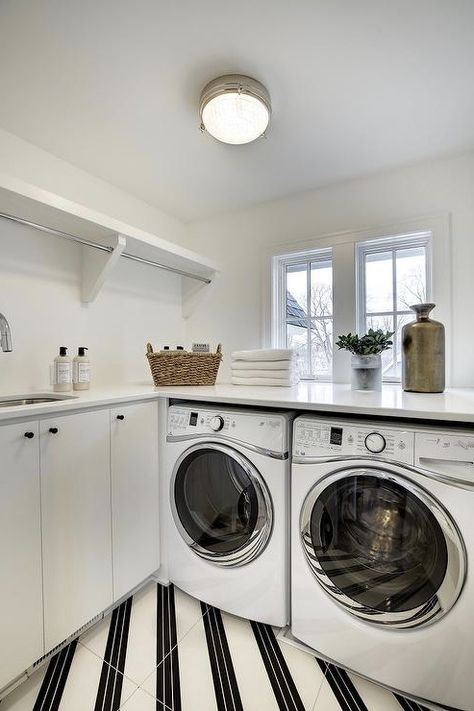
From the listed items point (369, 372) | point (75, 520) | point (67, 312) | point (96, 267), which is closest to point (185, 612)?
point (75, 520)

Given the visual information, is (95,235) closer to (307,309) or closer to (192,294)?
(192,294)

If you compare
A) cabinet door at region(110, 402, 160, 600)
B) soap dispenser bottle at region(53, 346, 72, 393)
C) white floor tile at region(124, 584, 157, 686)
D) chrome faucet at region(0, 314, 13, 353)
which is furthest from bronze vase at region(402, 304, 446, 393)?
chrome faucet at region(0, 314, 13, 353)

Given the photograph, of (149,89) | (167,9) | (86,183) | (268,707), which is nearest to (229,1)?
(167,9)

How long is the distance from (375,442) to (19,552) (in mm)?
1242

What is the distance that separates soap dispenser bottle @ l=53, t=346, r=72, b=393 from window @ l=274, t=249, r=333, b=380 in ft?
4.35

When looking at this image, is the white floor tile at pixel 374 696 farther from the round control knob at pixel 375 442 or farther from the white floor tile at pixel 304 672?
the round control knob at pixel 375 442

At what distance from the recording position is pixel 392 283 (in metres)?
2.12

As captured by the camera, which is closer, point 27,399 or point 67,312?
point 27,399

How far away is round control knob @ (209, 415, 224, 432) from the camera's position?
1.51 metres

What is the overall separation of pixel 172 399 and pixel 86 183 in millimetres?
1377

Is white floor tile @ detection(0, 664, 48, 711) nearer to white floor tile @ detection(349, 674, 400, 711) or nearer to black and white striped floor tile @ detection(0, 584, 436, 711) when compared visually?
black and white striped floor tile @ detection(0, 584, 436, 711)

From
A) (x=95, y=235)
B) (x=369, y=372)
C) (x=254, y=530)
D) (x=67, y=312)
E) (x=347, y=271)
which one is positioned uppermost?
(x=95, y=235)

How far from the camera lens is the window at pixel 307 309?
233 cm

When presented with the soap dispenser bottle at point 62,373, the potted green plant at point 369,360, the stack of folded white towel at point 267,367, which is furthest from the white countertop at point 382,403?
the soap dispenser bottle at point 62,373
